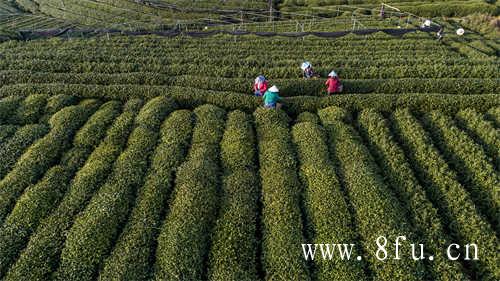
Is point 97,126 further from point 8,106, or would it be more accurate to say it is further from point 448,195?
point 448,195

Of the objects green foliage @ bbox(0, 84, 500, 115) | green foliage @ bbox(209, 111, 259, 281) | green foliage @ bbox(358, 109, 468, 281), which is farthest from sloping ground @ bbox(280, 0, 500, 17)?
green foliage @ bbox(209, 111, 259, 281)

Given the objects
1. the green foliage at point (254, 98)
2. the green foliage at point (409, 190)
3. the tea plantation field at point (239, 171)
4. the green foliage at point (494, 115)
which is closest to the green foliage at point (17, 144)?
the tea plantation field at point (239, 171)

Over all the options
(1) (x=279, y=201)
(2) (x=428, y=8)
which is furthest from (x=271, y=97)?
(2) (x=428, y=8)

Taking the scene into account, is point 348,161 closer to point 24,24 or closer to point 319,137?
point 319,137

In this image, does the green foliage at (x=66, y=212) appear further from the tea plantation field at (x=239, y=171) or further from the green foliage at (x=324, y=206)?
the green foliage at (x=324, y=206)

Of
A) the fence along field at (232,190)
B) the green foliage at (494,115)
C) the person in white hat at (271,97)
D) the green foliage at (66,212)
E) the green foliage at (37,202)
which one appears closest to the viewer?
the green foliage at (66,212)

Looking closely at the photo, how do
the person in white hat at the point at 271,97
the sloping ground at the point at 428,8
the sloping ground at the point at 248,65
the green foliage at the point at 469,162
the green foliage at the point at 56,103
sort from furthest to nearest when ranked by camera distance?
the sloping ground at the point at 428,8 → the sloping ground at the point at 248,65 → the green foliage at the point at 56,103 → the person in white hat at the point at 271,97 → the green foliage at the point at 469,162

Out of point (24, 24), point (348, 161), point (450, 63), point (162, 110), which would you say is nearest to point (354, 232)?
point (348, 161)
